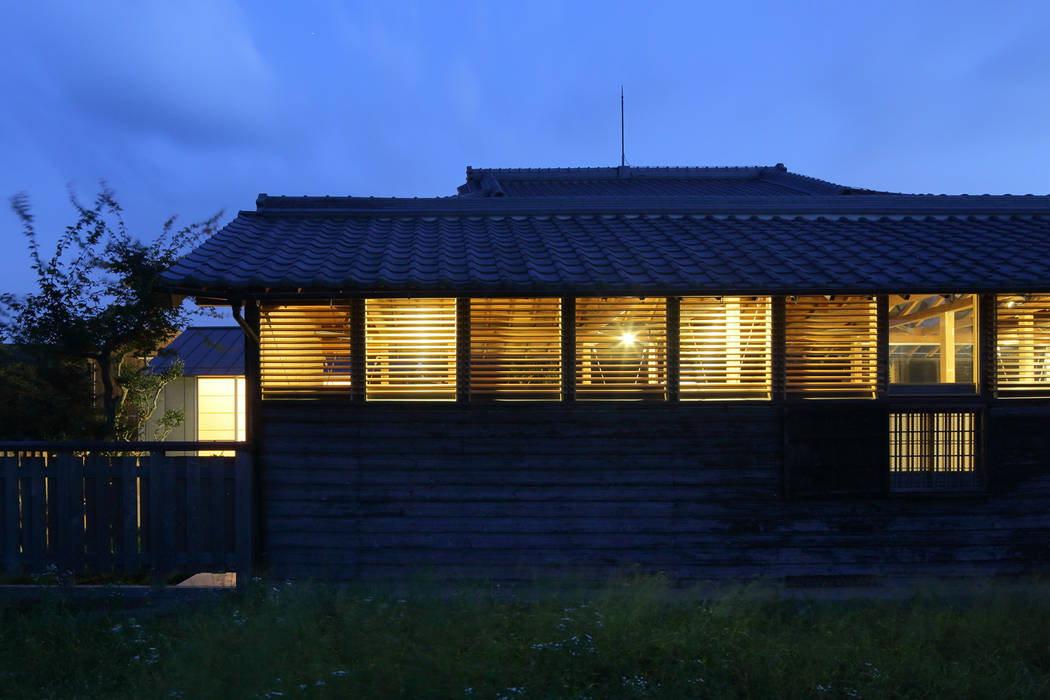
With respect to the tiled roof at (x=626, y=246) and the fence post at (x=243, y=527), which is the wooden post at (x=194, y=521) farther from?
the tiled roof at (x=626, y=246)

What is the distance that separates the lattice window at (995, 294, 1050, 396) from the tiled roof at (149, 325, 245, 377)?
13.3 m

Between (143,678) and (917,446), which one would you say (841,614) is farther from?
(143,678)

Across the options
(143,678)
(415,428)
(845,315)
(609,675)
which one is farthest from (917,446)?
(143,678)

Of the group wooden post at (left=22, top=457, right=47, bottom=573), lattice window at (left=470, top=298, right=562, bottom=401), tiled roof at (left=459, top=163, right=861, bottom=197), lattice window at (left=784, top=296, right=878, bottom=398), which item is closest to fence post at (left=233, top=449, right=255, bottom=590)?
wooden post at (left=22, top=457, right=47, bottom=573)

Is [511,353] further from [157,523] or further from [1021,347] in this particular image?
[1021,347]

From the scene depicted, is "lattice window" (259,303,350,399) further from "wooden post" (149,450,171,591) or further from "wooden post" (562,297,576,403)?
"wooden post" (562,297,576,403)

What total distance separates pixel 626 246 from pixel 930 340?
177 inches

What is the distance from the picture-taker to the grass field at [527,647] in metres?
4.12

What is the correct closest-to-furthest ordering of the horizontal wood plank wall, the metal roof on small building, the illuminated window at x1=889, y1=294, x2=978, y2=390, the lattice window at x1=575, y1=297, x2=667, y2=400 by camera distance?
the metal roof on small building
the horizontal wood plank wall
the lattice window at x1=575, y1=297, x2=667, y2=400
the illuminated window at x1=889, y1=294, x2=978, y2=390

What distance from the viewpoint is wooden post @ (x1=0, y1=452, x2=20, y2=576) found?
579 centimetres

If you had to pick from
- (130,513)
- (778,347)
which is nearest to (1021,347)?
(778,347)

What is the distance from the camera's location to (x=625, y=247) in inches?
251

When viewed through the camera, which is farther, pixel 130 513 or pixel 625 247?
pixel 625 247

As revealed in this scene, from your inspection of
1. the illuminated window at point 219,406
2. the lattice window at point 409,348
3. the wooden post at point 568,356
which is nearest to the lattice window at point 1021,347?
the wooden post at point 568,356
